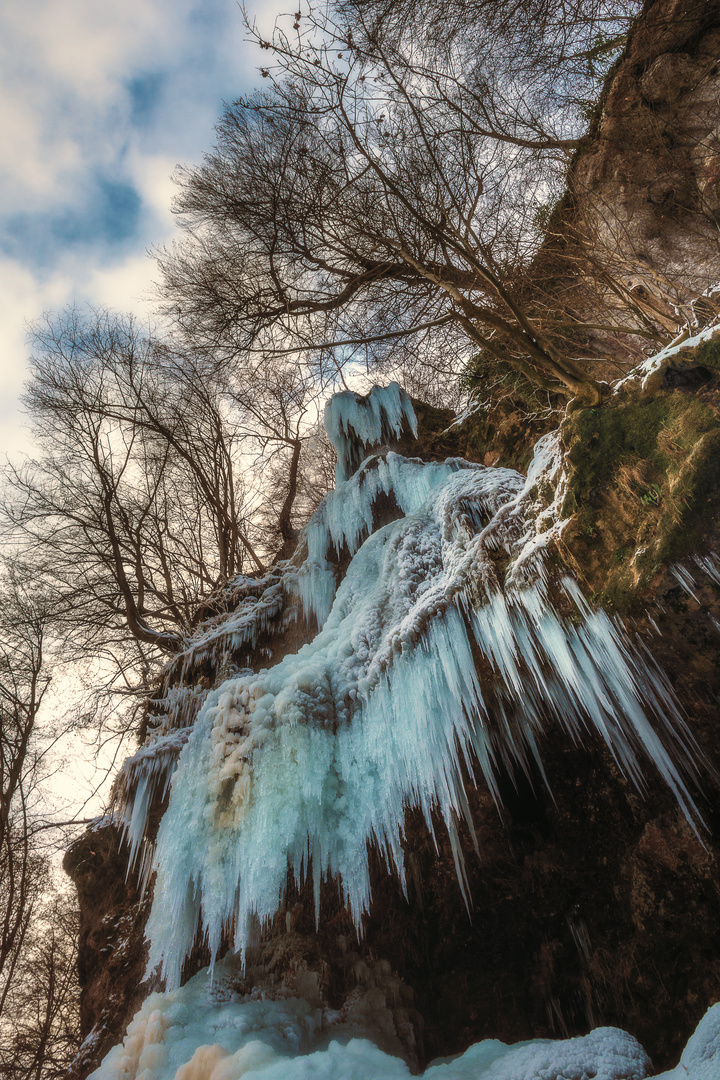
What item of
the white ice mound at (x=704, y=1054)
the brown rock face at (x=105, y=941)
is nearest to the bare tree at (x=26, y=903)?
the brown rock face at (x=105, y=941)

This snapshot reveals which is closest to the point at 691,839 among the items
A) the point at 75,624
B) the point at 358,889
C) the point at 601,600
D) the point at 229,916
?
the point at 601,600

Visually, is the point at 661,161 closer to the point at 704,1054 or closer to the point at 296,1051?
the point at 704,1054

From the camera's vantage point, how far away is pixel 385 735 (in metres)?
3.47

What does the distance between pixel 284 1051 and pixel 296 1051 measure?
0.09 meters

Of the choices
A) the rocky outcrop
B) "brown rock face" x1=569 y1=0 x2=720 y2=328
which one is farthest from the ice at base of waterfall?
"brown rock face" x1=569 y1=0 x2=720 y2=328

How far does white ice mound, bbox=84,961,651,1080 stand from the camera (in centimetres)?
228

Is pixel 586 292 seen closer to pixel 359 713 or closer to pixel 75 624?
pixel 359 713

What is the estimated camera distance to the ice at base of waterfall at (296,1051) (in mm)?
2188

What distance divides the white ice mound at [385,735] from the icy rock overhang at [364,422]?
429 centimetres

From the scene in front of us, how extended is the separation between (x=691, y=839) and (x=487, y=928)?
1.93 metres

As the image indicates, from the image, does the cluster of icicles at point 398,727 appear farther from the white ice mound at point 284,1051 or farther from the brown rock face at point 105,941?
the brown rock face at point 105,941

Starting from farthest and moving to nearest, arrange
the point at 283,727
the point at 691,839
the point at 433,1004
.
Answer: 1. the point at 433,1004
2. the point at 283,727
3. the point at 691,839

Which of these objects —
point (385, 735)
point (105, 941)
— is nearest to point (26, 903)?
point (105, 941)

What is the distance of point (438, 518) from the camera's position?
183 inches
